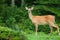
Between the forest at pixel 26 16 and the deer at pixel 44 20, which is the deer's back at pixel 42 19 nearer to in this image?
the deer at pixel 44 20

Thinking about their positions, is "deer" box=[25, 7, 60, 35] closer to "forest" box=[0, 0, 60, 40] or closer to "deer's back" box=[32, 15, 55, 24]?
"deer's back" box=[32, 15, 55, 24]

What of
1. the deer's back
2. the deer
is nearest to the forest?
the deer

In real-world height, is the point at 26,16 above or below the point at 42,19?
below

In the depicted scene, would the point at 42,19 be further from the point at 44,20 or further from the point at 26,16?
the point at 26,16

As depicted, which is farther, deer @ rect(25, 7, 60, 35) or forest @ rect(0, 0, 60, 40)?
forest @ rect(0, 0, 60, 40)

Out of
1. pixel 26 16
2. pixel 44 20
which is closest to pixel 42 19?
pixel 44 20

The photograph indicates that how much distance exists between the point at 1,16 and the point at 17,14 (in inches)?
51.8

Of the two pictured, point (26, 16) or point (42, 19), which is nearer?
point (42, 19)

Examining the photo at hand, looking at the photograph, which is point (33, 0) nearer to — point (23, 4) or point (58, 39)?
point (23, 4)

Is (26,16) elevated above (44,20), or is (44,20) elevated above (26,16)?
(44,20)

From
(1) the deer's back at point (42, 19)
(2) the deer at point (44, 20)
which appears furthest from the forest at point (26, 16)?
(1) the deer's back at point (42, 19)

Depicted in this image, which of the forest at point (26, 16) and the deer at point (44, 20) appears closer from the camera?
the deer at point (44, 20)

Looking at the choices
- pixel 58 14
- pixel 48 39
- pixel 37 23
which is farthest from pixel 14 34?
pixel 58 14

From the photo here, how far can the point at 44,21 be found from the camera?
59.8ft
